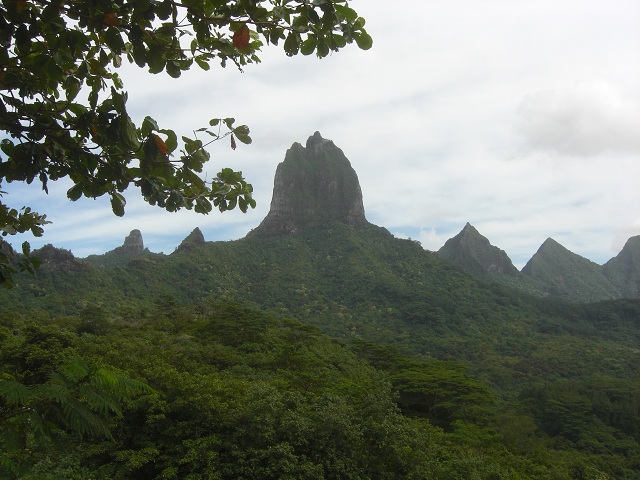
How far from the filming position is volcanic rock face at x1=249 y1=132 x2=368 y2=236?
81.4 m

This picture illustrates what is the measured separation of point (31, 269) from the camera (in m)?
2.67

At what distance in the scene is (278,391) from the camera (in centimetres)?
919

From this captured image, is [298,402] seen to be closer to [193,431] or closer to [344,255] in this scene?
[193,431]

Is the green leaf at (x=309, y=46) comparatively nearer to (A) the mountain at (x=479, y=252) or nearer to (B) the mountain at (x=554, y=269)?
(B) the mountain at (x=554, y=269)

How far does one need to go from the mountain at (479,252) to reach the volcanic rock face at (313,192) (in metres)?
30.1

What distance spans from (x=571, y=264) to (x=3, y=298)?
11977cm

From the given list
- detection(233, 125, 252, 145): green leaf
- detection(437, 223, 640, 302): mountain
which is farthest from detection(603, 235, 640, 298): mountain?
detection(233, 125, 252, 145): green leaf

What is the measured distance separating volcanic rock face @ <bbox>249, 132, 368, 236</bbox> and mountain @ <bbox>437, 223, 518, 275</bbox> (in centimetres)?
3006

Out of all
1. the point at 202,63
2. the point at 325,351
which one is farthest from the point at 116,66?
the point at 325,351

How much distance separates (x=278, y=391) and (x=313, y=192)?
78436 millimetres

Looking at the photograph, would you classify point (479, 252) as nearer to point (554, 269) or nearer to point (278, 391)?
point (554, 269)

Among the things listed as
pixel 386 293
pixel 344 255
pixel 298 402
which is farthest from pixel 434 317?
pixel 298 402

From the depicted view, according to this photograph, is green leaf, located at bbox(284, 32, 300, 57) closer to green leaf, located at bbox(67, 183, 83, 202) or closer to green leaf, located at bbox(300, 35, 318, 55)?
green leaf, located at bbox(300, 35, 318, 55)

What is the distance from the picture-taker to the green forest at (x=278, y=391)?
249 inches
